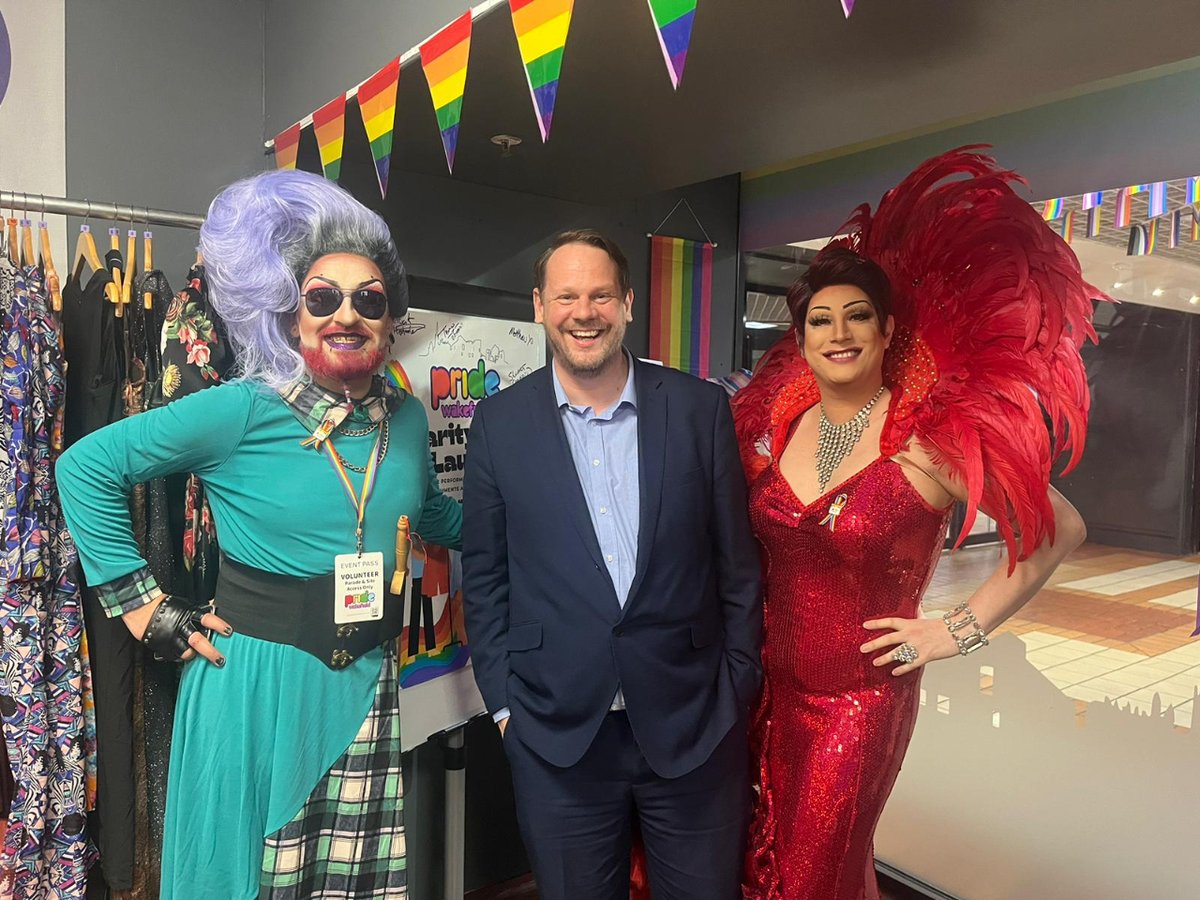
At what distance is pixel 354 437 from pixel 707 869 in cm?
115

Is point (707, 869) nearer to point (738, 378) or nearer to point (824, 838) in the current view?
point (824, 838)

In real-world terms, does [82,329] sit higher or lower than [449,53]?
lower

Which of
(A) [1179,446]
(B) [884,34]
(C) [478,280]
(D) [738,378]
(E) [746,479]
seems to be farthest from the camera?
(C) [478,280]

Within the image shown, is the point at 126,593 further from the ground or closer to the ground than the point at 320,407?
closer to the ground

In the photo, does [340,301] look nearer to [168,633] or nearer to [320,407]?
[320,407]

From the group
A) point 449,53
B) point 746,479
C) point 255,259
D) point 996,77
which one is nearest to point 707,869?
point 746,479

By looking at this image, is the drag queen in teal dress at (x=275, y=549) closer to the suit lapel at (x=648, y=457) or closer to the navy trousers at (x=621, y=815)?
the navy trousers at (x=621, y=815)

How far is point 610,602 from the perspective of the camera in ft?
5.47

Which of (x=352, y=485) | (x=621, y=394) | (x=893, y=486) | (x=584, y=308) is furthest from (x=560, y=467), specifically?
(x=893, y=486)

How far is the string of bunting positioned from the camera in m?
2.39

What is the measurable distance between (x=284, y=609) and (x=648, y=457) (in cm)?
79

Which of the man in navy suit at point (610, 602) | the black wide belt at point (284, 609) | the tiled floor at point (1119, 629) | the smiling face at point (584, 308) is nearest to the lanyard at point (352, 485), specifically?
the black wide belt at point (284, 609)

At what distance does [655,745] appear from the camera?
1677mm

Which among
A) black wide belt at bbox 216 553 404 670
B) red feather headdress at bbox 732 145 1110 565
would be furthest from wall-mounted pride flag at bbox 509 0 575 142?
black wide belt at bbox 216 553 404 670
